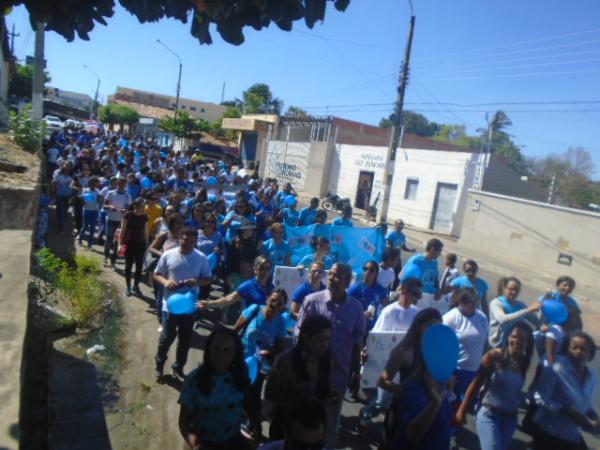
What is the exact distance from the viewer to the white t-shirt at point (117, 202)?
29.7 ft

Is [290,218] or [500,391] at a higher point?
[290,218]

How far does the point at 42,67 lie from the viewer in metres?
12.0

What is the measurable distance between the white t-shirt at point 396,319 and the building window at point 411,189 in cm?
2113

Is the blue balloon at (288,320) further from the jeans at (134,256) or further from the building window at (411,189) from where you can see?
the building window at (411,189)

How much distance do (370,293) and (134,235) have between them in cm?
372

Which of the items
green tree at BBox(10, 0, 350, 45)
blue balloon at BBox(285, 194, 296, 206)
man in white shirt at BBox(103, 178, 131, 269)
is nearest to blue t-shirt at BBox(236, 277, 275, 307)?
green tree at BBox(10, 0, 350, 45)

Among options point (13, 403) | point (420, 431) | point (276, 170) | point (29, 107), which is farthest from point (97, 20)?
point (276, 170)

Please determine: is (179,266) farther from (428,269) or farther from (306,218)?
(306,218)

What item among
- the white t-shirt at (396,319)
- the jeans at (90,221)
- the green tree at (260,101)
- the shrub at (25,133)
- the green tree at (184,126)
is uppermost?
the green tree at (260,101)

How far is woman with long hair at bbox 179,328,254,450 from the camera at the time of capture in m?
2.97

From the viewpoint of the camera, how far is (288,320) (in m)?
4.49

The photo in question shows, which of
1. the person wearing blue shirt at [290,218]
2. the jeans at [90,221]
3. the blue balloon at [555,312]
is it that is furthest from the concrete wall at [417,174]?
the blue balloon at [555,312]

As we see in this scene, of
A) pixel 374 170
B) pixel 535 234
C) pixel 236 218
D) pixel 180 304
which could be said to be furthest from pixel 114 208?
pixel 374 170

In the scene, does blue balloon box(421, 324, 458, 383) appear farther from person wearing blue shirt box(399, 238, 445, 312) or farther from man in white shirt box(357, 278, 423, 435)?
person wearing blue shirt box(399, 238, 445, 312)
